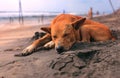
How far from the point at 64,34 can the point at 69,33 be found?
0.65ft

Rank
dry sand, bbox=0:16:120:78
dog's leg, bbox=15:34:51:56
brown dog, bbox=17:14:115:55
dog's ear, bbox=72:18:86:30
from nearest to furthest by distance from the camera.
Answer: dry sand, bbox=0:16:120:78 → brown dog, bbox=17:14:115:55 → dog's leg, bbox=15:34:51:56 → dog's ear, bbox=72:18:86:30

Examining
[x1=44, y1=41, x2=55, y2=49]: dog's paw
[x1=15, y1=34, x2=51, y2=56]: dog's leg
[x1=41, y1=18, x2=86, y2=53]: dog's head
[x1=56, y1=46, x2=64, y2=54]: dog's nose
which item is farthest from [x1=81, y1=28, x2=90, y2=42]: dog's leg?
[x1=56, y1=46, x2=64, y2=54]: dog's nose

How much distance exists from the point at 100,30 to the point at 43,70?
11.2ft

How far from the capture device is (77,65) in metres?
8.16

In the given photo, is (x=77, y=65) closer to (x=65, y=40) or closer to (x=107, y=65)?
(x=107, y=65)

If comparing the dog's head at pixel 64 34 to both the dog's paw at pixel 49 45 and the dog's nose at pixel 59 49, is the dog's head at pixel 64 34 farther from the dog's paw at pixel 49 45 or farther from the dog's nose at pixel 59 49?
the dog's paw at pixel 49 45

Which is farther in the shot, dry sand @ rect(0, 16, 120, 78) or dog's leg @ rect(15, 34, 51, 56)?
dog's leg @ rect(15, 34, 51, 56)

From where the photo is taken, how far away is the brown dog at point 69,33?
10.4 meters

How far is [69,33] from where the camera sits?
1061 cm

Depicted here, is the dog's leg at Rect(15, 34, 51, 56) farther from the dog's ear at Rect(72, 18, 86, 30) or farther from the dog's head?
the dog's ear at Rect(72, 18, 86, 30)

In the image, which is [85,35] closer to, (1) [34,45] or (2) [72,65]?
(1) [34,45]

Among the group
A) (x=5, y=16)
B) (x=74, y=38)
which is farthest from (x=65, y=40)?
(x=5, y=16)

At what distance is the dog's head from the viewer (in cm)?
1003

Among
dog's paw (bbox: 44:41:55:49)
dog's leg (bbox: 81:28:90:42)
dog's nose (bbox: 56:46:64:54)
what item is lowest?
dog's paw (bbox: 44:41:55:49)
